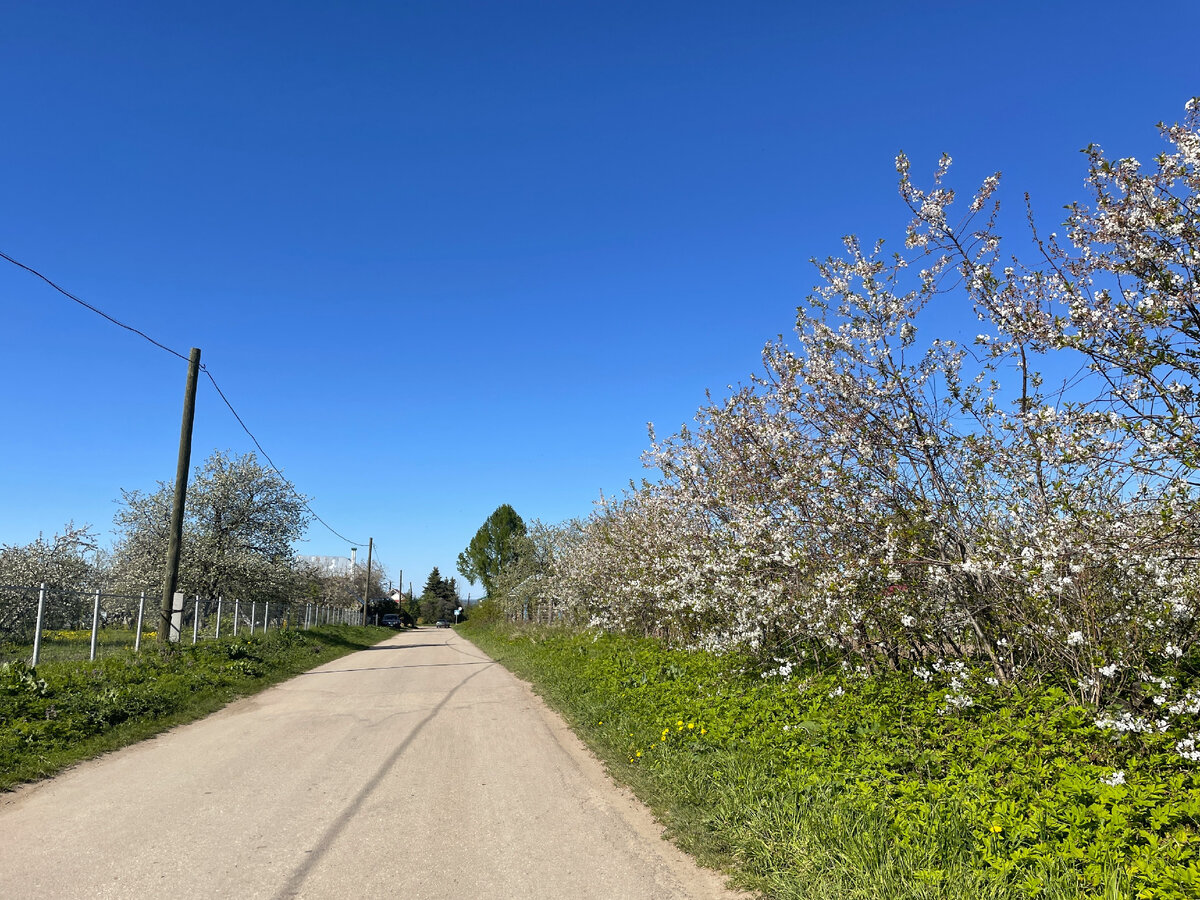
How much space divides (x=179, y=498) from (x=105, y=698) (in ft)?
23.6

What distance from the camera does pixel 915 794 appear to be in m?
5.03

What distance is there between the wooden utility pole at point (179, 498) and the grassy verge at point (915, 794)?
11.6 metres

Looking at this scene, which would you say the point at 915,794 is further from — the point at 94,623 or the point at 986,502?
the point at 94,623

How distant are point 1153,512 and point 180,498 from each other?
1692 centimetres

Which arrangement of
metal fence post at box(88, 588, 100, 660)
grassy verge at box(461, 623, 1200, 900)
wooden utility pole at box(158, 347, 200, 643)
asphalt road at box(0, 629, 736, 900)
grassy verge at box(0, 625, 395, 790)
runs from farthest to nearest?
wooden utility pole at box(158, 347, 200, 643), metal fence post at box(88, 588, 100, 660), grassy verge at box(0, 625, 395, 790), asphalt road at box(0, 629, 736, 900), grassy verge at box(461, 623, 1200, 900)

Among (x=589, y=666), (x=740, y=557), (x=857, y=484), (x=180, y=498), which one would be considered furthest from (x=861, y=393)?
(x=180, y=498)

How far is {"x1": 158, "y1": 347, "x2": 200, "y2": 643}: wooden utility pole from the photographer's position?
15414 mm

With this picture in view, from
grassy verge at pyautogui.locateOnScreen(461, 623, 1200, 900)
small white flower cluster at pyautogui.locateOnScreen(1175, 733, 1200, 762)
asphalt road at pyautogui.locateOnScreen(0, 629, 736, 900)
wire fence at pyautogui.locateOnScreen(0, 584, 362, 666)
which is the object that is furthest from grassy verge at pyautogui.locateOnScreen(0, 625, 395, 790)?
small white flower cluster at pyautogui.locateOnScreen(1175, 733, 1200, 762)

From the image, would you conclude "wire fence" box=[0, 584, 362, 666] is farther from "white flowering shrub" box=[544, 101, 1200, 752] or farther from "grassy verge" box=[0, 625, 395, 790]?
"white flowering shrub" box=[544, 101, 1200, 752]

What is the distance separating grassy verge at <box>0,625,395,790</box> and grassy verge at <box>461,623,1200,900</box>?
225 inches

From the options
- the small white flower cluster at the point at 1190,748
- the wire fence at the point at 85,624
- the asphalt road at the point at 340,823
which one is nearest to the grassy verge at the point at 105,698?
the asphalt road at the point at 340,823

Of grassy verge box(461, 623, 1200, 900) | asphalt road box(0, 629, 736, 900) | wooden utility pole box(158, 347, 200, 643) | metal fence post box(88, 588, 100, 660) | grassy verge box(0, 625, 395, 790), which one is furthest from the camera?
wooden utility pole box(158, 347, 200, 643)

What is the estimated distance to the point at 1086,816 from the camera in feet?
13.8

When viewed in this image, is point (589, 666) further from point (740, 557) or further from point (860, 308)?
point (860, 308)
